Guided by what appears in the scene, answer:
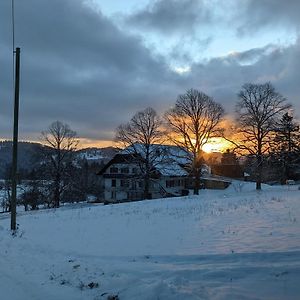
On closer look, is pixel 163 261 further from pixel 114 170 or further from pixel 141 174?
pixel 114 170

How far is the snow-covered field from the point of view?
757 cm

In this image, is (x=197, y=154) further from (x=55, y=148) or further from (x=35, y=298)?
(x=35, y=298)

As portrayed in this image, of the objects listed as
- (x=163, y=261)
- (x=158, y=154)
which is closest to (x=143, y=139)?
(x=158, y=154)

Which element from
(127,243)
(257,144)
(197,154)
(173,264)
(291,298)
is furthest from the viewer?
(197,154)

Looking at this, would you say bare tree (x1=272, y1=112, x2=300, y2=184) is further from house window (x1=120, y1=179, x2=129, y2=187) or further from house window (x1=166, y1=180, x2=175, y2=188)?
house window (x1=120, y1=179, x2=129, y2=187)

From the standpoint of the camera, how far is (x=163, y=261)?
32.9 feet

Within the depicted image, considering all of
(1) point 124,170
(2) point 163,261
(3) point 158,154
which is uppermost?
(3) point 158,154

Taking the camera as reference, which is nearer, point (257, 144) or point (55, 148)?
point (257, 144)

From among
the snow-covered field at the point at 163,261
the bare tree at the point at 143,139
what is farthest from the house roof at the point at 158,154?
the snow-covered field at the point at 163,261

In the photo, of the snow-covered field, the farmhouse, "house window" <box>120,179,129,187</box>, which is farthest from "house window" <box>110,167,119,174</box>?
the snow-covered field

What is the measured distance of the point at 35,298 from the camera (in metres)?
7.78

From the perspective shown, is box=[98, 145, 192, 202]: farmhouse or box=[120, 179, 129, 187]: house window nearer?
box=[98, 145, 192, 202]: farmhouse

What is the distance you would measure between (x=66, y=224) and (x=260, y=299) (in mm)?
13428

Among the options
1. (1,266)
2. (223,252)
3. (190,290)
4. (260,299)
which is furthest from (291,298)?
(1,266)
